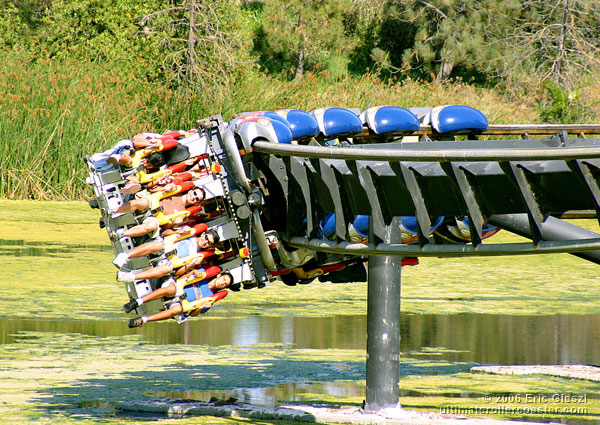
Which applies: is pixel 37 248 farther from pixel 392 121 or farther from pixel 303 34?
pixel 303 34

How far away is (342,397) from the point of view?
4.31 meters

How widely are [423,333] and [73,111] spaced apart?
860 cm

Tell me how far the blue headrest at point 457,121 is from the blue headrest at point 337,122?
485 mm

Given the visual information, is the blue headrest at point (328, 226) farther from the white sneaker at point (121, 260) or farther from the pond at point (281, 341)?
the pond at point (281, 341)

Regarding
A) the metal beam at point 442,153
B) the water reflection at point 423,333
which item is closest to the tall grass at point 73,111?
the water reflection at point 423,333

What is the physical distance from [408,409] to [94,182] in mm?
1536

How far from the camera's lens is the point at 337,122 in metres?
3.74

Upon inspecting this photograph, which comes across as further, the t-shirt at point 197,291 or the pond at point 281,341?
the pond at point 281,341

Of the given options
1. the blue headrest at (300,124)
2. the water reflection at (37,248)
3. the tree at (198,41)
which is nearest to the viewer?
the blue headrest at (300,124)

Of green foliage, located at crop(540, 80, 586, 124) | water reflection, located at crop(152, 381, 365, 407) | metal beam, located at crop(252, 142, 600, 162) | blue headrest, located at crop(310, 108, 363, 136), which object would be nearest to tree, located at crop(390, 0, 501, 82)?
green foliage, located at crop(540, 80, 586, 124)

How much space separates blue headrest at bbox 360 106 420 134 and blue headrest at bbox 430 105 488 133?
0.79 feet

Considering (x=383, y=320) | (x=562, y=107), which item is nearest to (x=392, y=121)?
(x=383, y=320)

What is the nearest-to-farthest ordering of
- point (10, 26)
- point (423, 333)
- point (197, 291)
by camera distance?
point (197, 291) → point (423, 333) → point (10, 26)

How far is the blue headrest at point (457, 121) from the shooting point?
161 inches
